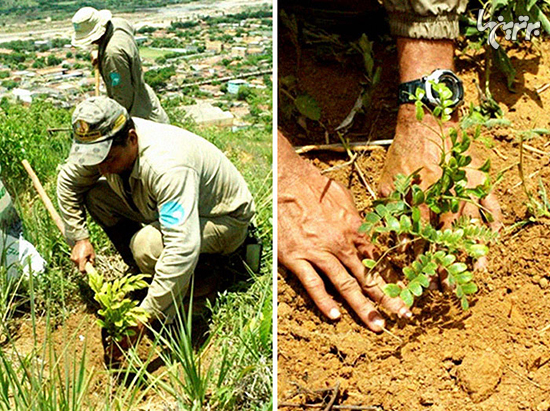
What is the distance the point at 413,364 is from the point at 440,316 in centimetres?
18

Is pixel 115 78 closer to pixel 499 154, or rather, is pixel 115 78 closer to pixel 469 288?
pixel 499 154

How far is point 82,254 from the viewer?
112 inches

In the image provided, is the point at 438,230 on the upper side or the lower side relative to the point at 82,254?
upper

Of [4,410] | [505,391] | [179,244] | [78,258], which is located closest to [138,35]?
[78,258]

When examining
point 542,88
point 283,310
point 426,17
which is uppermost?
point 426,17

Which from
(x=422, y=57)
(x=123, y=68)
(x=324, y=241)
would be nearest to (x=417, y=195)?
(x=324, y=241)

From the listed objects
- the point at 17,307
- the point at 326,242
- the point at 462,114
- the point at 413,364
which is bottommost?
the point at 17,307

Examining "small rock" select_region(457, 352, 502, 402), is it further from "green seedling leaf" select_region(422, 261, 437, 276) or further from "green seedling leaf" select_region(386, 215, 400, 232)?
"green seedling leaf" select_region(386, 215, 400, 232)

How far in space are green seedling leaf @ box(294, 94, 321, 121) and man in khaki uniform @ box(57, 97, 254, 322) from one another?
Result: 352 millimetres

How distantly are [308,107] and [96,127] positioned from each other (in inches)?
28.5

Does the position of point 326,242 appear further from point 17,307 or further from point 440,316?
point 17,307

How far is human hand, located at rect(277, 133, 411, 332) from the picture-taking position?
221cm

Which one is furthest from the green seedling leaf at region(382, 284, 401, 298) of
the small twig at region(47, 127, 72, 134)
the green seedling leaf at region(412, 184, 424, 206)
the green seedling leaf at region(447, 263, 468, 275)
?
the small twig at region(47, 127, 72, 134)

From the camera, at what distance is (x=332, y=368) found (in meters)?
2.10
